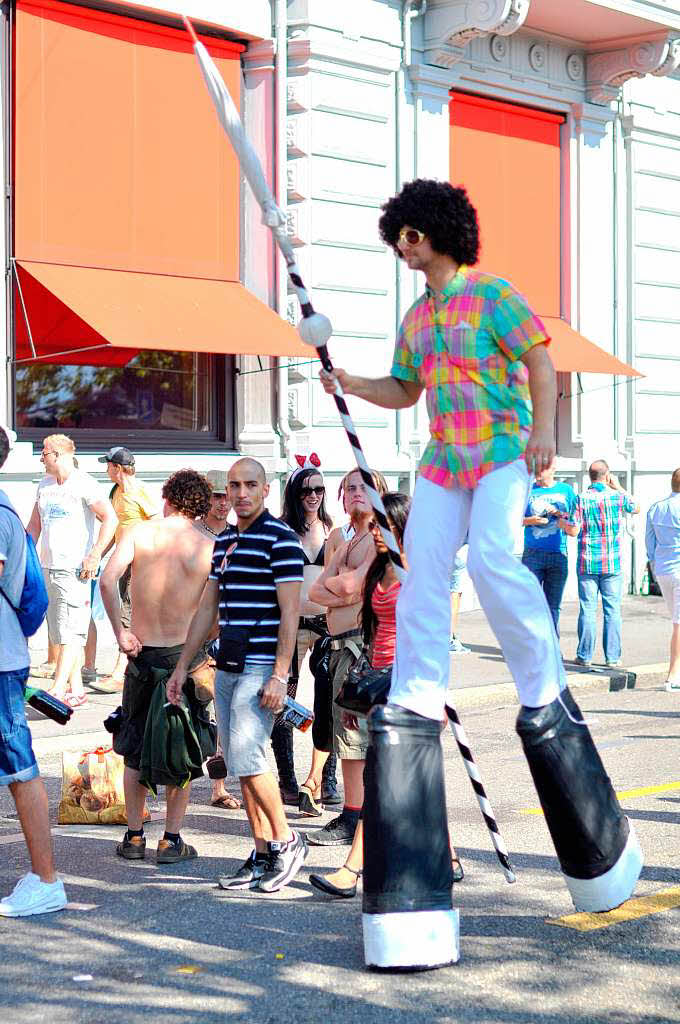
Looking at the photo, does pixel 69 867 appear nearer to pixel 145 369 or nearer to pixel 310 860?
pixel 310 860

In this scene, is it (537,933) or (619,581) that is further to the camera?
(619,581)

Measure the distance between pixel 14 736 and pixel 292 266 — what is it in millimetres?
2033

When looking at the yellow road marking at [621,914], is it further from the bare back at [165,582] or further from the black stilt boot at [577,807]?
the bare back at [165,582]

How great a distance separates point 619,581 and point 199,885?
7.32 m

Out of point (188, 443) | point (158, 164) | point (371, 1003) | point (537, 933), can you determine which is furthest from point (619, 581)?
point (371, 1003)

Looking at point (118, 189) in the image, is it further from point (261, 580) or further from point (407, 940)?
point (407, 940)

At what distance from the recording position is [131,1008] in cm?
436

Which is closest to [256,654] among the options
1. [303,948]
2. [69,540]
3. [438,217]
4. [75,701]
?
[303,948]

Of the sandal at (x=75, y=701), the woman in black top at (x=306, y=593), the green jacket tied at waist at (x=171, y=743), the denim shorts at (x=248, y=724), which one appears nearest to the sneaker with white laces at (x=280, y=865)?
the denim shorts at (x=248, y=724)

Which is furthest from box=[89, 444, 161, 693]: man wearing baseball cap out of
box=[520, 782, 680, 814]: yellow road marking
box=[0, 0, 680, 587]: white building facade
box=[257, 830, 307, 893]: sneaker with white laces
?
box=[257, 830, 307, 893]: sneaker with white laces

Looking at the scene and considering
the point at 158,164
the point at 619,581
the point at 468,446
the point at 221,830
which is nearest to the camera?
the point at 468,446

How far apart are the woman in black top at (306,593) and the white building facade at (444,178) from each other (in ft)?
16.4

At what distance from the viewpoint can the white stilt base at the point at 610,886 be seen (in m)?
4.75

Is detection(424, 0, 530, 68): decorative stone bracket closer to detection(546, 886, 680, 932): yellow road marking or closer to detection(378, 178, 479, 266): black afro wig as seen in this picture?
detection(378, 178, 479, 266): black afro wig
